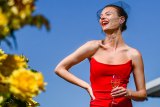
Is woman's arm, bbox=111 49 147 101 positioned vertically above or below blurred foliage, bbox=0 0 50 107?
above

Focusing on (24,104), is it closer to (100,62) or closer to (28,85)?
(100,62)

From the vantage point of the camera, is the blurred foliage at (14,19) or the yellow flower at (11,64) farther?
the yellow flower at (11,64)

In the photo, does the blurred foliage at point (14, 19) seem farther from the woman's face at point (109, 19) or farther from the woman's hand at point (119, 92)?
the woman's face at point (109, 19)

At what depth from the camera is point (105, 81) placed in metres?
3.91

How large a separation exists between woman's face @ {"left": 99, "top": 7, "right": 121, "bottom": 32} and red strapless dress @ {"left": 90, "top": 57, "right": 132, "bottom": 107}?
38 cm

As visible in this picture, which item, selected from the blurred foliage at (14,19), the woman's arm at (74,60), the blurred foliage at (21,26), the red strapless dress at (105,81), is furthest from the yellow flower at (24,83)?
the woman's arm at (74,60)

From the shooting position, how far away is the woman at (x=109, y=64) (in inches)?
154

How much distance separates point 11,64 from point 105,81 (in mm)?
2078

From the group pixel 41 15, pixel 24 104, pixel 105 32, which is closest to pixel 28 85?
pixel 41 15

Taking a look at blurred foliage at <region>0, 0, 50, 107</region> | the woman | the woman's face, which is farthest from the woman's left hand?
blurred foliage at <region>0, 0, 50, 107</region>

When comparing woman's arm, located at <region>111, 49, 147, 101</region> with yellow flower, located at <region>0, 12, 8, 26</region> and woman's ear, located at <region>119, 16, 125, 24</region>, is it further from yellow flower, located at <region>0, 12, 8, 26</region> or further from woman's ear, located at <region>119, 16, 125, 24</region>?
yellow flower, located at <region>0, 12, 8, 26</region>

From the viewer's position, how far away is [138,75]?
409 cm

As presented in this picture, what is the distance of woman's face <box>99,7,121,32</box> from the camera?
4.20 meters

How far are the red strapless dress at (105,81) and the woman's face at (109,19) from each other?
384mm
